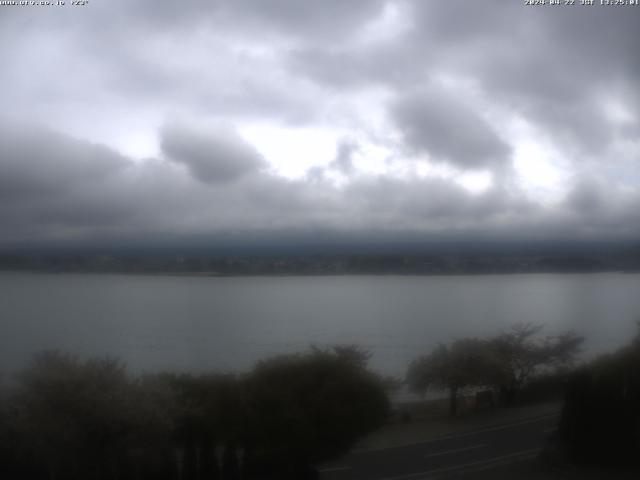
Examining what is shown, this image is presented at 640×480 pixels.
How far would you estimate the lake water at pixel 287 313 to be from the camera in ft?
31.3

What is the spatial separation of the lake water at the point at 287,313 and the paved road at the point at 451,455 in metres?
1.82

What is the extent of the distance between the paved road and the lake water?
182 cm

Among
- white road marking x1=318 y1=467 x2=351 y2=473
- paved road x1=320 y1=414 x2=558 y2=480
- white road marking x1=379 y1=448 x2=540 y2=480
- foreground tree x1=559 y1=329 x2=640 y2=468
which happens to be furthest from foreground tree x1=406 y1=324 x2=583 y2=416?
white road marking x1=318 y1=467 x2=351 y2=473

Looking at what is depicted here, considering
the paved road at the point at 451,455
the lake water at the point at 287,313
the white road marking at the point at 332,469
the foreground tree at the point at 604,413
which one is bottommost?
the white road marking at the point at 332,469

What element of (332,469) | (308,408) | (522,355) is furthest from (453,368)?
(332,469)

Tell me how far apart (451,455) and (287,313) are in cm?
471

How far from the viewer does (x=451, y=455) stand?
7.44 metres

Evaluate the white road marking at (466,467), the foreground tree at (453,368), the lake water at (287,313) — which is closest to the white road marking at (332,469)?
the white road marking at (466,467)

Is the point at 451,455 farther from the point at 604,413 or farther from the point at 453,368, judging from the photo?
the point at 604,413

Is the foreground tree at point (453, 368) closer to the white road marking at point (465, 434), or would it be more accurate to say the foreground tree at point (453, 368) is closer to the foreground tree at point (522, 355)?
the foreground tree at point (522, 355)

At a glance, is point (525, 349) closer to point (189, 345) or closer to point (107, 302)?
point (189, 345)

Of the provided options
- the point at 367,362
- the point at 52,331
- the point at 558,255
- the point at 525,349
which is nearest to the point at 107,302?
the point at 52,331

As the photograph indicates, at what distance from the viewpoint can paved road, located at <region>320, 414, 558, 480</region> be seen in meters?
7.12

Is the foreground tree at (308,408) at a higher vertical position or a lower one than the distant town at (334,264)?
lower
